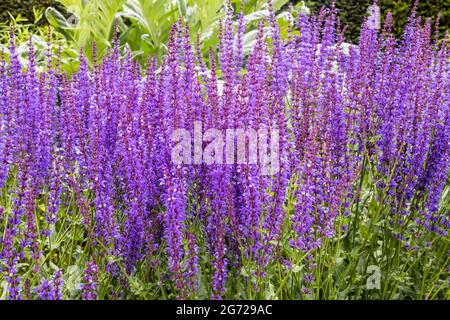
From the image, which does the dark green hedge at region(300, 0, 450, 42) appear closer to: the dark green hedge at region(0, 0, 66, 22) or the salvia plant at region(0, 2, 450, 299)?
the dark green hedge at region(0, 0, 66, 22)

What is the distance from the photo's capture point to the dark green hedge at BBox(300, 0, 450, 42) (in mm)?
10102

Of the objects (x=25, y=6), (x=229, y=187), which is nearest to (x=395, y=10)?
(x=25, y=6)

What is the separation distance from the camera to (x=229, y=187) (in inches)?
116

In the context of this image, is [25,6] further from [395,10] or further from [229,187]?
[229,187]

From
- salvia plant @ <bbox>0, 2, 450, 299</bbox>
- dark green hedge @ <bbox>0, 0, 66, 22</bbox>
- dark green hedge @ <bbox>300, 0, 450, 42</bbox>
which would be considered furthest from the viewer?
dark green hedge @ <bbox>300, 0, 450, 42</bbox>

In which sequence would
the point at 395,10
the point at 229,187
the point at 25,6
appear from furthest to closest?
the point at 395,10
the point at 25,6
the point at 229,187

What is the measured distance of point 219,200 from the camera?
3.06m

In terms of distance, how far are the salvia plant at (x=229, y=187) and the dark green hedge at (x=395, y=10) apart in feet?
20.6

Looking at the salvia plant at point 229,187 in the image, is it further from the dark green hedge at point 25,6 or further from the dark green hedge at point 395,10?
the dark green hedge at point 395,10

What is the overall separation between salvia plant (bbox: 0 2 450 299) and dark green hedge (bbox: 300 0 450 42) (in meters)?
6.28

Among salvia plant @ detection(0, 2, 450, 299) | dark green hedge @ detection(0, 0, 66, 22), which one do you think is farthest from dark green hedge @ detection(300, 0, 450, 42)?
salvia plant @ detection(0, 2, 450, 299)

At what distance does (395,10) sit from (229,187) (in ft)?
26.1

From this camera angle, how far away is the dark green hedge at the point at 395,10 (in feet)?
33.1

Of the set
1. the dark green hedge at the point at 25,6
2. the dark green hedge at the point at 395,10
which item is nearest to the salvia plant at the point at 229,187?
the dark green hedge at the point at 25,6
